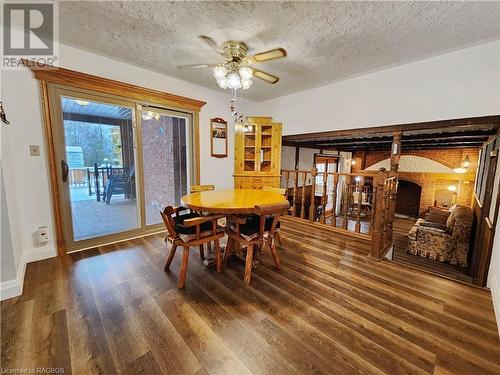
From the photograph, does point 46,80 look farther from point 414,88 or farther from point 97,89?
point 414,88

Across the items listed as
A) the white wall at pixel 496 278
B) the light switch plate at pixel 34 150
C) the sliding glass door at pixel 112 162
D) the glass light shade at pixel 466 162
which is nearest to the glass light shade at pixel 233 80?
the sliding glass door at pixel 112 162

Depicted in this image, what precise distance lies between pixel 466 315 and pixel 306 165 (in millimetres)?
4870

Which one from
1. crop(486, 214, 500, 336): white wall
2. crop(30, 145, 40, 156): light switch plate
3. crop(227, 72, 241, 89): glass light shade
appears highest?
crop(227, 72, 241, 89): glass light shade

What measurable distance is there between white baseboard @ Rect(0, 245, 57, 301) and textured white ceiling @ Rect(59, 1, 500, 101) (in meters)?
2.42

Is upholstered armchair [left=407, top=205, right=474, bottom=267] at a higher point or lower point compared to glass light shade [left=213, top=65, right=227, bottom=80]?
lower

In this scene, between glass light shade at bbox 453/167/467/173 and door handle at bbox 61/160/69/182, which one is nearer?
door handle at bbox 61/160/69/182

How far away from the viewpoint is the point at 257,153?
4.12 m

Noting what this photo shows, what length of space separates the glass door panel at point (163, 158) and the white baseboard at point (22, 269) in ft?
3.84

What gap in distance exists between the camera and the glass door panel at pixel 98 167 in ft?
8.54

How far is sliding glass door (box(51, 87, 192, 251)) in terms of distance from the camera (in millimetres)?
2564

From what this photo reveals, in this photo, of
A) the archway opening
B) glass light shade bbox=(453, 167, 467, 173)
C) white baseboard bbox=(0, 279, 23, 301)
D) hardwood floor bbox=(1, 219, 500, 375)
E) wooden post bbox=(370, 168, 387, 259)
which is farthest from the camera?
the archway opening

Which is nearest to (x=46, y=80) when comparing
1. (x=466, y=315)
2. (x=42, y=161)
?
(x=42, y=161)

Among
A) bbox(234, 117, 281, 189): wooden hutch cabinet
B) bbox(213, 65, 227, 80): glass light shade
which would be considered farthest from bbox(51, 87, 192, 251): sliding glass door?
bbox(213, 65, 227, 80): glass light shade

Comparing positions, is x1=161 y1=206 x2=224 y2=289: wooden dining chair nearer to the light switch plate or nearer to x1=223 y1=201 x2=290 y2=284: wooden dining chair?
x1=223 y1=201 x2=290 y2=284: wooden dining chair
